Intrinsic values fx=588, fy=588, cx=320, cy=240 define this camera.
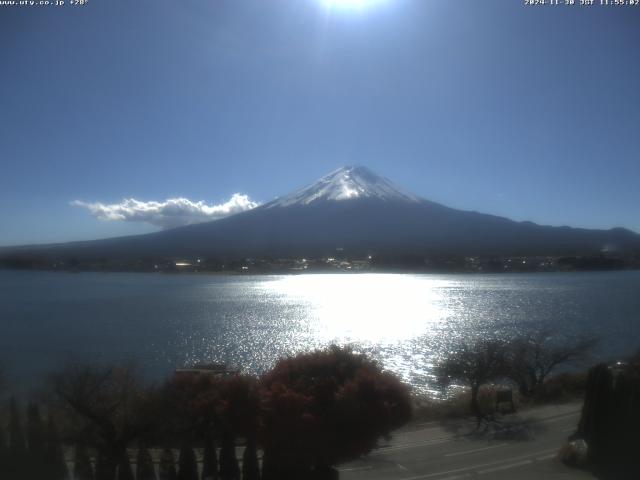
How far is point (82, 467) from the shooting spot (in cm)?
468

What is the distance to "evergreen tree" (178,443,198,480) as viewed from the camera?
15.2 ft

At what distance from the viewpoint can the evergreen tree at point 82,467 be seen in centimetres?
465

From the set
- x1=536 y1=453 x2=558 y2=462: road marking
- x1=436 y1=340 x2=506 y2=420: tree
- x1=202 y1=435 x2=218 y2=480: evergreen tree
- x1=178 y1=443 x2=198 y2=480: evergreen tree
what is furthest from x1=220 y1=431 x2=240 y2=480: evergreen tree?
x1=436 y1=340 x2=506 y2=420: tree

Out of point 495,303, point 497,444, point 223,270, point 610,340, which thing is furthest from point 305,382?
point 223,270

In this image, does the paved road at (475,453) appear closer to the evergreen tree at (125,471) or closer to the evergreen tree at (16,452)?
the evergreen tree at (125,471)

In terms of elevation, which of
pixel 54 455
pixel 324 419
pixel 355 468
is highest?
pixel 324 419

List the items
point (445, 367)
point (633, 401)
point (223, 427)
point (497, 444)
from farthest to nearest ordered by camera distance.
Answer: point (445, 367) < point (497, 444) < point (633, 401) < point (223, 427)

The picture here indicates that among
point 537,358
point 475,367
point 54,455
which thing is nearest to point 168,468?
point 54,455

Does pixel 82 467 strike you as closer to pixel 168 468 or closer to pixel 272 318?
pixel 168 468

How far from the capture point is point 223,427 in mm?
4844

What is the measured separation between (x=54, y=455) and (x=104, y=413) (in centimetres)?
60

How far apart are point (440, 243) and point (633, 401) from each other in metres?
41.9

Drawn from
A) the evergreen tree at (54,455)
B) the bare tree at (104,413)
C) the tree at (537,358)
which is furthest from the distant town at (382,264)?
the evergreen tree at (54,455)

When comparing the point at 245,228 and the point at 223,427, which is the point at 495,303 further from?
the point at 245,228
